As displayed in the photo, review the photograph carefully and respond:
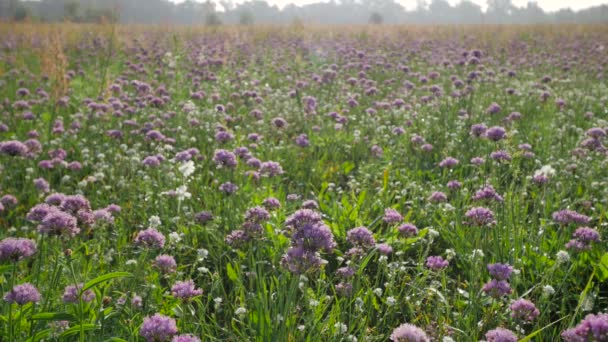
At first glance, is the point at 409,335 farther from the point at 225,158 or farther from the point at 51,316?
the point at 225,158

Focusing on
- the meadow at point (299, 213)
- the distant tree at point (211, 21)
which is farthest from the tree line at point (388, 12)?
the meadow at point (299, 213)

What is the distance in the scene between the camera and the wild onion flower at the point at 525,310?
2.18m

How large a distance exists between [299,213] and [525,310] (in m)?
1.20

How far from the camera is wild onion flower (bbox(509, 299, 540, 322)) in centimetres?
218

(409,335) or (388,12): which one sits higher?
(388,12)

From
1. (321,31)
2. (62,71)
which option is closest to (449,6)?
(321,31)

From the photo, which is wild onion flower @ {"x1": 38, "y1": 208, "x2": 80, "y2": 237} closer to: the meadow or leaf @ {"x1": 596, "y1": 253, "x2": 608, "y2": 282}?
the meadow

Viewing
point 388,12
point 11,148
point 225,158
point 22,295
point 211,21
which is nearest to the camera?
point 22,295

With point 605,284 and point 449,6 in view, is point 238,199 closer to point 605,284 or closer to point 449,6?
point 605,284

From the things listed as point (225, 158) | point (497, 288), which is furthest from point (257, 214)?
point (497, 288)

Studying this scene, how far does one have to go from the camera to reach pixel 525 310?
2.19m

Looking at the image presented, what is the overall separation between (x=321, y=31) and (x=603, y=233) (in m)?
18.0

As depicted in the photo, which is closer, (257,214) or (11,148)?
(257,214)

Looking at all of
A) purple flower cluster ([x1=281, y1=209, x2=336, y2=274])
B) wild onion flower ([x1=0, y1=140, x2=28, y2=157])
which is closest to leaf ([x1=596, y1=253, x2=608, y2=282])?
purple flower cluster ([x1=281, y1=209, x2=336, y2=274])
